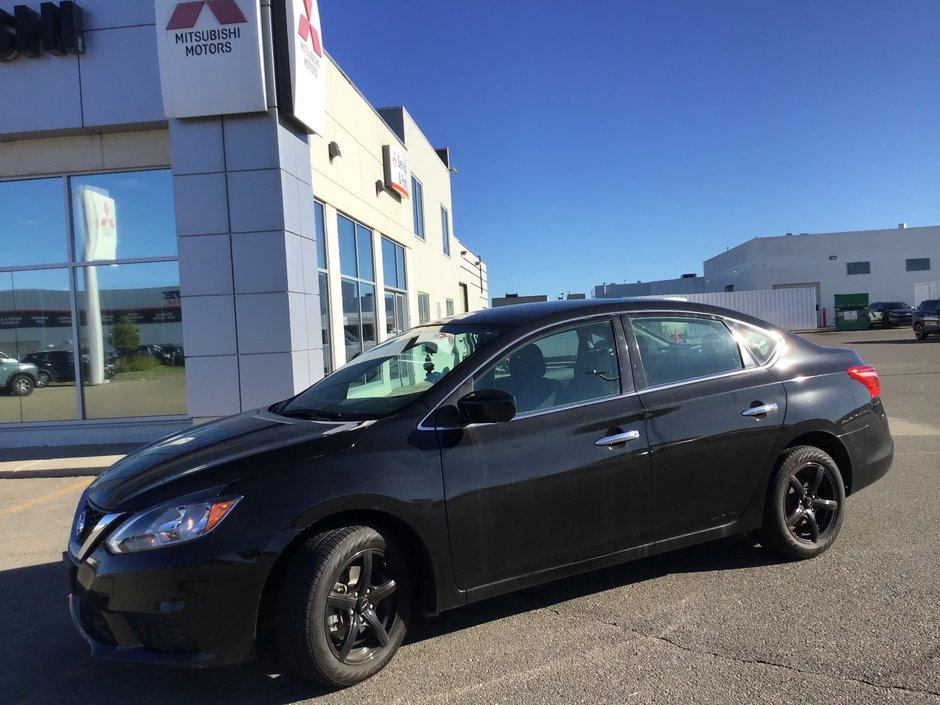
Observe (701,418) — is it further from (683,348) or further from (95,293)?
(95,293)

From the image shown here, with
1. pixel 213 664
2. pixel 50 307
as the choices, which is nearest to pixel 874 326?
pixel 50 307

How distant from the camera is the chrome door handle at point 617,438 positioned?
3.56 metres

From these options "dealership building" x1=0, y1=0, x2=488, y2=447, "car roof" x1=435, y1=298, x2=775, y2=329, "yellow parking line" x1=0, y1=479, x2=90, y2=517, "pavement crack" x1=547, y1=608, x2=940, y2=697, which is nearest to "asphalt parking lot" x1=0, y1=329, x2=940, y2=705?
"pavement crack" x1=547, y1=608, x2=940, y2=697

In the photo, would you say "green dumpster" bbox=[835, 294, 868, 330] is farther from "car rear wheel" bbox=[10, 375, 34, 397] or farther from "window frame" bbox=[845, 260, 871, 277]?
"car rear wheel" bbox=[10, 375, 34, 397]

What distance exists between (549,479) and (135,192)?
8754 mm

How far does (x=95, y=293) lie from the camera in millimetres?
9875

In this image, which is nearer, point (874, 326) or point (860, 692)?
point (860, 692)

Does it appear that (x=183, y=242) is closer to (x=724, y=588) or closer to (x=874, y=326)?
(x=724, y=588)

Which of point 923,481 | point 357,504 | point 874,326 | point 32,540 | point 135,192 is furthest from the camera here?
point 874,326

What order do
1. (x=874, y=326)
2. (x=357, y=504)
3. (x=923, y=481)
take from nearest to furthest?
(x=357, y=504) < (x=923, y=481) < (x=874, y=326)

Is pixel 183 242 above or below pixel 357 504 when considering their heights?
above

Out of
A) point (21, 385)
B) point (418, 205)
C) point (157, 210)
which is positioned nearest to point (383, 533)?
point (157, 210)

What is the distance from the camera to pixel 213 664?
9.18ft

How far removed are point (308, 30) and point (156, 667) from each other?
8.61m
